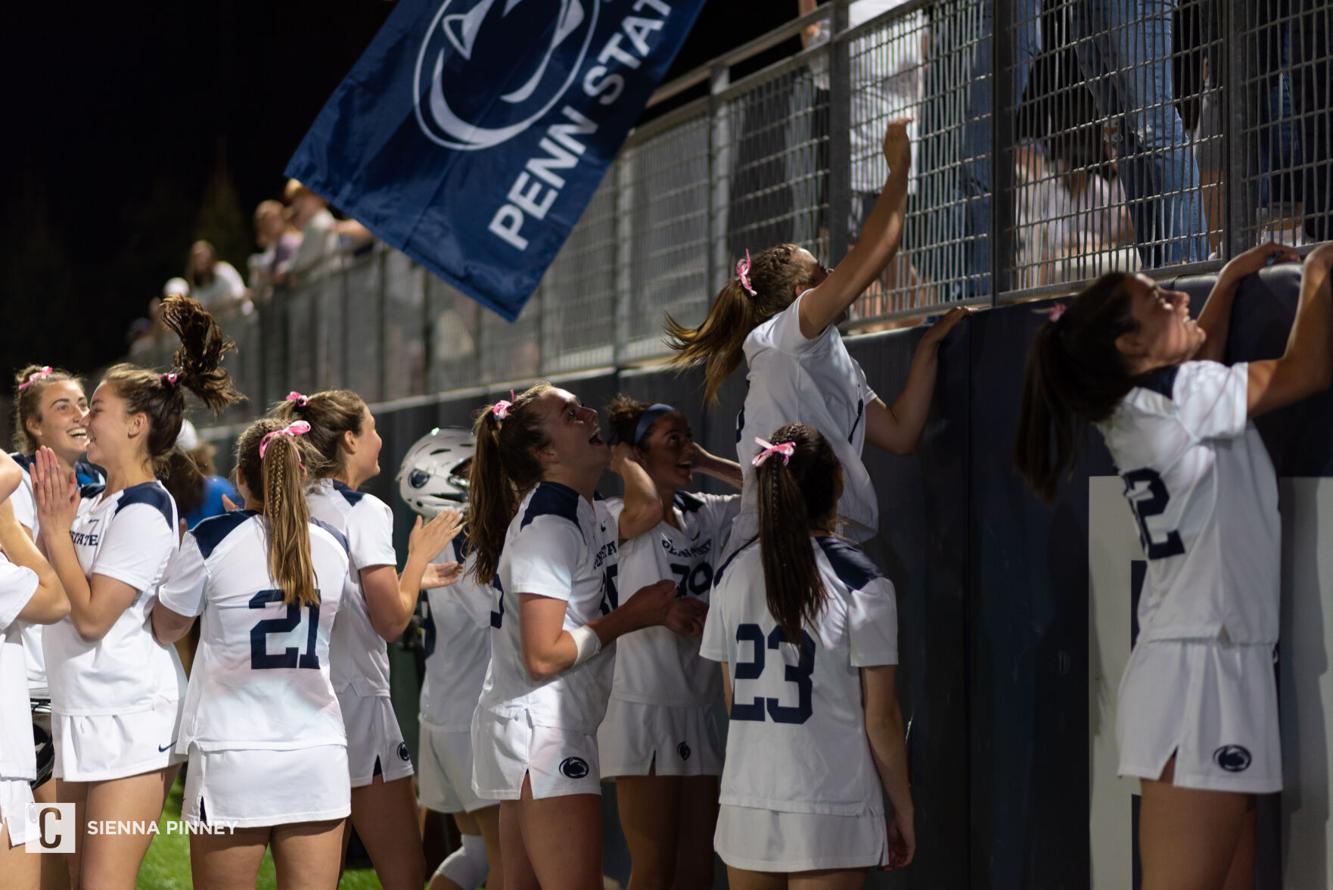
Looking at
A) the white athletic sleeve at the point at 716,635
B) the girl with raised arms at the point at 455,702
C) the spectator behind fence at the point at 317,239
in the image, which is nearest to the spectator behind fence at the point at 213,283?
the spectator behind fence at the point at 317,239

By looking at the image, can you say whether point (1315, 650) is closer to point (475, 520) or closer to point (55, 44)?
point (475, 520)

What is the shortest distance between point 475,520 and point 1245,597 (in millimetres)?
2502

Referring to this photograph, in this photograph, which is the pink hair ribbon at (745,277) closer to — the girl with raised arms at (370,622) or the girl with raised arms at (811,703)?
the girl with raised arms at (811,703)

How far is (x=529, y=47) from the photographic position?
210 inches

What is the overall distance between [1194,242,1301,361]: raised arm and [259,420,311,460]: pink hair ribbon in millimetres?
2522

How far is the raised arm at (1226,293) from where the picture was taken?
11.3 ft

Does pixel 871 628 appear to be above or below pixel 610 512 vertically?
below

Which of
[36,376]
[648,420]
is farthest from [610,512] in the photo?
[36,376]

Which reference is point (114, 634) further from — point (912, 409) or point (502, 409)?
point (912, 409)

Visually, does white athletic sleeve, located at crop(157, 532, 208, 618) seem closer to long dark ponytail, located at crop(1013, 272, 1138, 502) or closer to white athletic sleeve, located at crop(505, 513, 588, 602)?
white athletic sleeve, located at crop(505, 513, 588, 602)

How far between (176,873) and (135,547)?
3.23m

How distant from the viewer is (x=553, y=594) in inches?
169

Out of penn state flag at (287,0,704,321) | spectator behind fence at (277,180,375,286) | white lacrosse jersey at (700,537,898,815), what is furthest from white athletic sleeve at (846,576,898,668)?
spectator behind fence at (277,180,375,286)

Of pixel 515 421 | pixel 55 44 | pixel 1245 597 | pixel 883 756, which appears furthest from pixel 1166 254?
pixel 55 44
